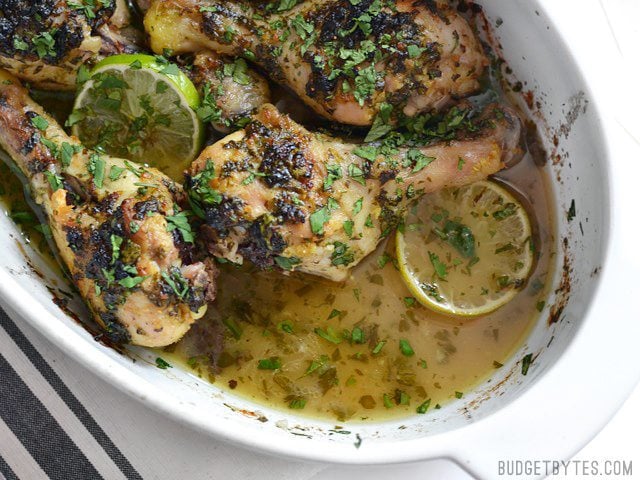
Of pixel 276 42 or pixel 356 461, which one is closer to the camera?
pixel 356 461

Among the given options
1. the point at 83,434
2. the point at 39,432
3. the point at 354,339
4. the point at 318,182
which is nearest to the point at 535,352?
the point at 354,339

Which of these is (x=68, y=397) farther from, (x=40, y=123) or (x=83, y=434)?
(x=40, y=123)

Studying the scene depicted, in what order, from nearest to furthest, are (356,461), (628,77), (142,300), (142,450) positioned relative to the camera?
1. (356,461)
2. (142,300)
3. (142,450)
4. (628,77)

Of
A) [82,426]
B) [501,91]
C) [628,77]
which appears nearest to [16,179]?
[82,426]

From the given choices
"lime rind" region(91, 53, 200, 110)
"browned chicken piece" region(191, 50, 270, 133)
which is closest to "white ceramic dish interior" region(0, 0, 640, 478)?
"lime rind" region(91, 53, 200, 110)

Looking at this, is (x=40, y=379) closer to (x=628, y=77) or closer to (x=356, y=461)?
(x=356, y=461)

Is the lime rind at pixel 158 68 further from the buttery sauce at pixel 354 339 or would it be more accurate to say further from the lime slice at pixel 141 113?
the buttery sauce at pixel 354 339

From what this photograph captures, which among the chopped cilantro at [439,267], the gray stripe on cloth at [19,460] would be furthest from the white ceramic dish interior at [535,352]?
the gray stripe on cloth at [19,460]
